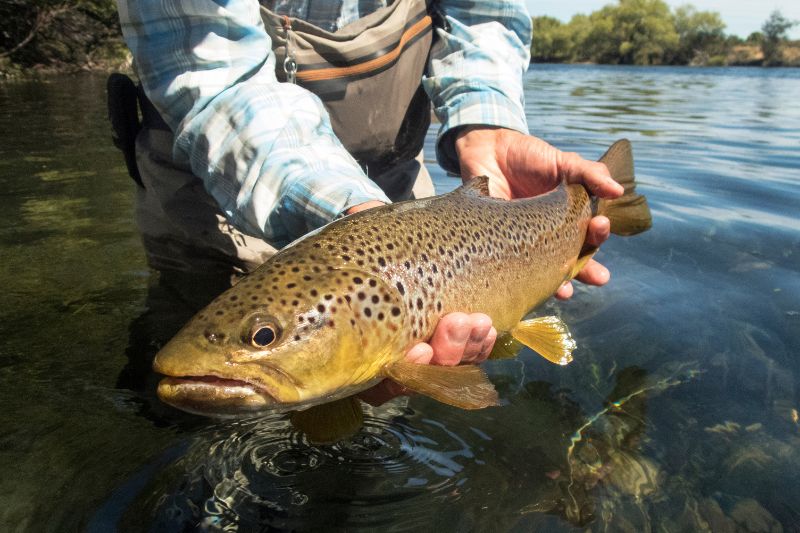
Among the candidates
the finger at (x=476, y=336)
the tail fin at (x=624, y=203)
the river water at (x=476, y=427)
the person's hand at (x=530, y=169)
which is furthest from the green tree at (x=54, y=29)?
the finger at (x=476, y=336)

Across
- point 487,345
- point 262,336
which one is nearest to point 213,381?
point 262,336

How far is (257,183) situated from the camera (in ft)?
8.27

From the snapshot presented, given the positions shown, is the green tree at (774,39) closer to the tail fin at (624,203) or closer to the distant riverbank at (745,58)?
the distant riverbank at (745,58)

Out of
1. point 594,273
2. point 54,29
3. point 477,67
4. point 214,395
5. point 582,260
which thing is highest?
point 54,29

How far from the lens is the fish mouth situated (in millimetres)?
1638

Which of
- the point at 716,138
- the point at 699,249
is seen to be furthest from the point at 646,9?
the point at 699,249

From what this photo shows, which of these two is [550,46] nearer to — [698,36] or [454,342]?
[698,36]

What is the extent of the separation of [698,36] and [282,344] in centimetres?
10347

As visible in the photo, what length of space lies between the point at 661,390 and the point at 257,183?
2.07 metres

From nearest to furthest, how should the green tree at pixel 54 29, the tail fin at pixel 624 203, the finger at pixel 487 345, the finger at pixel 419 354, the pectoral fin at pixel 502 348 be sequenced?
1. the finger at pixel 419 354
2. the finger at pixel 487 345
3. the pectoral fin at pixel 502 348
4. the tail fin at pixel 624 203
5. the green tree at pixel 54 29

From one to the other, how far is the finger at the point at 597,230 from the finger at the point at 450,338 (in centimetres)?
113

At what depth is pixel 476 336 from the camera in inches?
82.9

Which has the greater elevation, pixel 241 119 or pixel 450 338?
pixel 241 119

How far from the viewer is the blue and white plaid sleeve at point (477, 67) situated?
3393 mm
